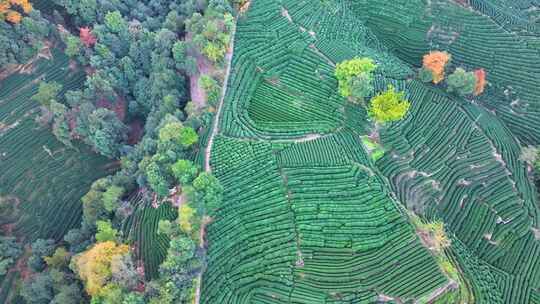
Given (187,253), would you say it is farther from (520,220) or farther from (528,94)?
(528,94)

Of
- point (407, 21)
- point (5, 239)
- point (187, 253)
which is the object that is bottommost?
point (5, 239)

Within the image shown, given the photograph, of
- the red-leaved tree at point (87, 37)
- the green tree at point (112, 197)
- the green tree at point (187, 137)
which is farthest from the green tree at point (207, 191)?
the red-leaved tree at point (87, 37)

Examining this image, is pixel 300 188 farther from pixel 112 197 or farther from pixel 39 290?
pixel 39 290

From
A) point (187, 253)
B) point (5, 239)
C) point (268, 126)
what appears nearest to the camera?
point (187, 253)

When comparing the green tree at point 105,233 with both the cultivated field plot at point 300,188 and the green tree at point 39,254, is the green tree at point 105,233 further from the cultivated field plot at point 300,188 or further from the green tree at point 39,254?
the cultivated field plot at point 300,188

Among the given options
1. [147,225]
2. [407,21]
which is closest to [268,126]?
[147,225]

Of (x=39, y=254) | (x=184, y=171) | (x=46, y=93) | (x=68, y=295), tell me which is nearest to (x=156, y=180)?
(x=184, y=171)

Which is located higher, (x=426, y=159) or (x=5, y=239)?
(x=426, y=159)
